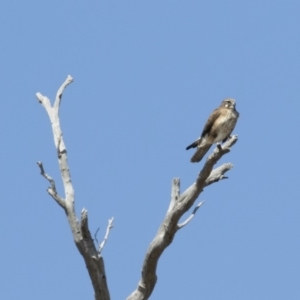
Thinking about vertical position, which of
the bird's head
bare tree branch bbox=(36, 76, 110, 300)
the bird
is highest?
the bird's head

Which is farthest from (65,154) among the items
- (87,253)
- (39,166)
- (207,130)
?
(207,130)

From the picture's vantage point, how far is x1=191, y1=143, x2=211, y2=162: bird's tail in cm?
905

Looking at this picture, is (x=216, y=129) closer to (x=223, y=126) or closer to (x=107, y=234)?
(x=223, y=126)

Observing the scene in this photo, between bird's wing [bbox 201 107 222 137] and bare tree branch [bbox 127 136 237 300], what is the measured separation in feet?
4.58

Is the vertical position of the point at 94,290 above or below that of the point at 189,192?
below

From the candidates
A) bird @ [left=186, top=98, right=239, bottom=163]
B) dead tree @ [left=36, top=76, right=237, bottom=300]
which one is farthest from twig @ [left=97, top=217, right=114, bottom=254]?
bird @ [left=186, top=98, right=239, bottom=163]

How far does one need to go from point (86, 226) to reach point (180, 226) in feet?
2.67

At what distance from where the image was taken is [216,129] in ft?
30.4

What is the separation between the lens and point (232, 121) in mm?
9445

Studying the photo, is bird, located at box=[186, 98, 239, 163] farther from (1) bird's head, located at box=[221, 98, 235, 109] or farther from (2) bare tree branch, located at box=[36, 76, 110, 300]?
(2) bare tree branch, located at box=[36, 76, 110, 300]

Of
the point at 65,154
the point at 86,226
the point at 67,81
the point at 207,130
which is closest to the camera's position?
the point at 86,226

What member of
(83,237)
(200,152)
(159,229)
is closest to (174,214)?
(159,229)

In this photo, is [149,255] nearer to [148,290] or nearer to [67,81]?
[148,290]

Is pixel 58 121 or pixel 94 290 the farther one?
pixel 58 121
